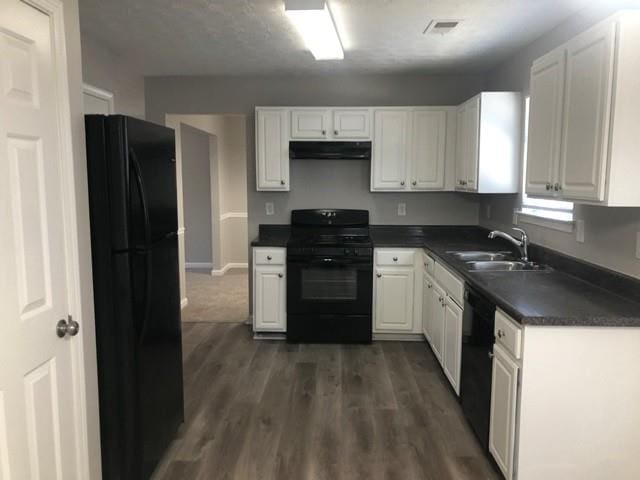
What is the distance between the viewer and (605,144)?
1997mm

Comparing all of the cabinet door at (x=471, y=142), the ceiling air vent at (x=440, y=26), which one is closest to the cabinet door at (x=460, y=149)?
the cabinet door at (x=471, y=142)

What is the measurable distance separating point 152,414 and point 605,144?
2.38 metres

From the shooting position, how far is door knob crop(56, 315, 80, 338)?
1800mm

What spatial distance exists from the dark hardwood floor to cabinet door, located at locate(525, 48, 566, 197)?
1.50 m

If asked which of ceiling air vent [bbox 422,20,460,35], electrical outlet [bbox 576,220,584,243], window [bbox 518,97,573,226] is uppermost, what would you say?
ceiling air vent [bbox 422,20,460,35]

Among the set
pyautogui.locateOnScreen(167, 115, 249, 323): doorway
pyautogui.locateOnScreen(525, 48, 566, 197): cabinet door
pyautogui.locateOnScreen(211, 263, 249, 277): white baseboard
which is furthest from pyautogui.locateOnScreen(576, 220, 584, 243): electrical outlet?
pyautogui.locateOnScreen(211, 263, 249, 277): white baseboard

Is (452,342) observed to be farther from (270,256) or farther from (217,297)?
(217,297)

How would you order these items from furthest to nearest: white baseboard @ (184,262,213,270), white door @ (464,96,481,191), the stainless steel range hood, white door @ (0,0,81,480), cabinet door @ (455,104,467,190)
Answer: white baseboard @ (184,262,213,270), the stainless steel range hood, cabinet door @ (455,104,467,190), white door @ (464,96,481,191), white door @ (0,0,81,480)

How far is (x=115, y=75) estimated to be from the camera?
13.0ft

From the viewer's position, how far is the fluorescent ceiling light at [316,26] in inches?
102

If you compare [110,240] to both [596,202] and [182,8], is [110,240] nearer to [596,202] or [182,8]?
[182,8]

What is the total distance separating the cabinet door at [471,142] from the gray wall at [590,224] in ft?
1.14

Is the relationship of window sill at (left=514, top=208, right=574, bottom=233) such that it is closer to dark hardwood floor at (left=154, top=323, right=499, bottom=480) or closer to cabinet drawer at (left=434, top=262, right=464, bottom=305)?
cabinet drawer at (left=434, top=262, right=464, bottom=305)

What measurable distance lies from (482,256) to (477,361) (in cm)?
115
